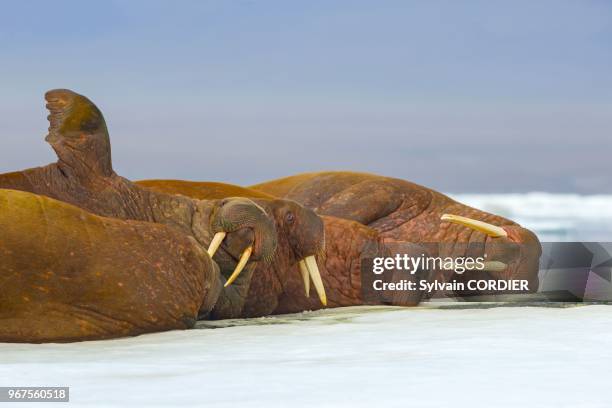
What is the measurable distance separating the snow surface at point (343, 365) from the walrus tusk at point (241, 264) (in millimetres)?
884

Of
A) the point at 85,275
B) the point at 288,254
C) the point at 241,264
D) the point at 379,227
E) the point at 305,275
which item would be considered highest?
the point at 85,275

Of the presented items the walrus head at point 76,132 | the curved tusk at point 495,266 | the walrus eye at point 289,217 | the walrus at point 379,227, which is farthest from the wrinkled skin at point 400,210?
the walrus head at point 76,132

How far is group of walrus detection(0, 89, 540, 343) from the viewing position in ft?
24.6

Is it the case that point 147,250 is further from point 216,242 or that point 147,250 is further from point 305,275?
point 305,275

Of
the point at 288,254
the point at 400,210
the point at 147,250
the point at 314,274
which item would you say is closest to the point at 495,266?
the point at 400,210

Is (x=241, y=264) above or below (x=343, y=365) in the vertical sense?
below

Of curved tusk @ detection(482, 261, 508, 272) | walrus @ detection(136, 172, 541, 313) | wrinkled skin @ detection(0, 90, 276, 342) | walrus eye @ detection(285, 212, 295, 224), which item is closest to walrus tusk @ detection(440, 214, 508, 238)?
walrus @ detection(136, 172, 541, 313)

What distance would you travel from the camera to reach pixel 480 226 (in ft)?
45.2

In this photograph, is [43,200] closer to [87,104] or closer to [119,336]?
[119,336]

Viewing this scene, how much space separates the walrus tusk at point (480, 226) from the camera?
13.5 m

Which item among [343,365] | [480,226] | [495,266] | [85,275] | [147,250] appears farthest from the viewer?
[480,226]

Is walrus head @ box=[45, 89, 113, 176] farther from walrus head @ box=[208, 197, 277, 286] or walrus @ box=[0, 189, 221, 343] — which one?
walrus @ box=[0, 189, 221, 343]

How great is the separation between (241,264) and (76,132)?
5.89ft

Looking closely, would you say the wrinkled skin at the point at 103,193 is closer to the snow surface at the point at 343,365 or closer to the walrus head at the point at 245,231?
the walrus head at the point at 245,231
